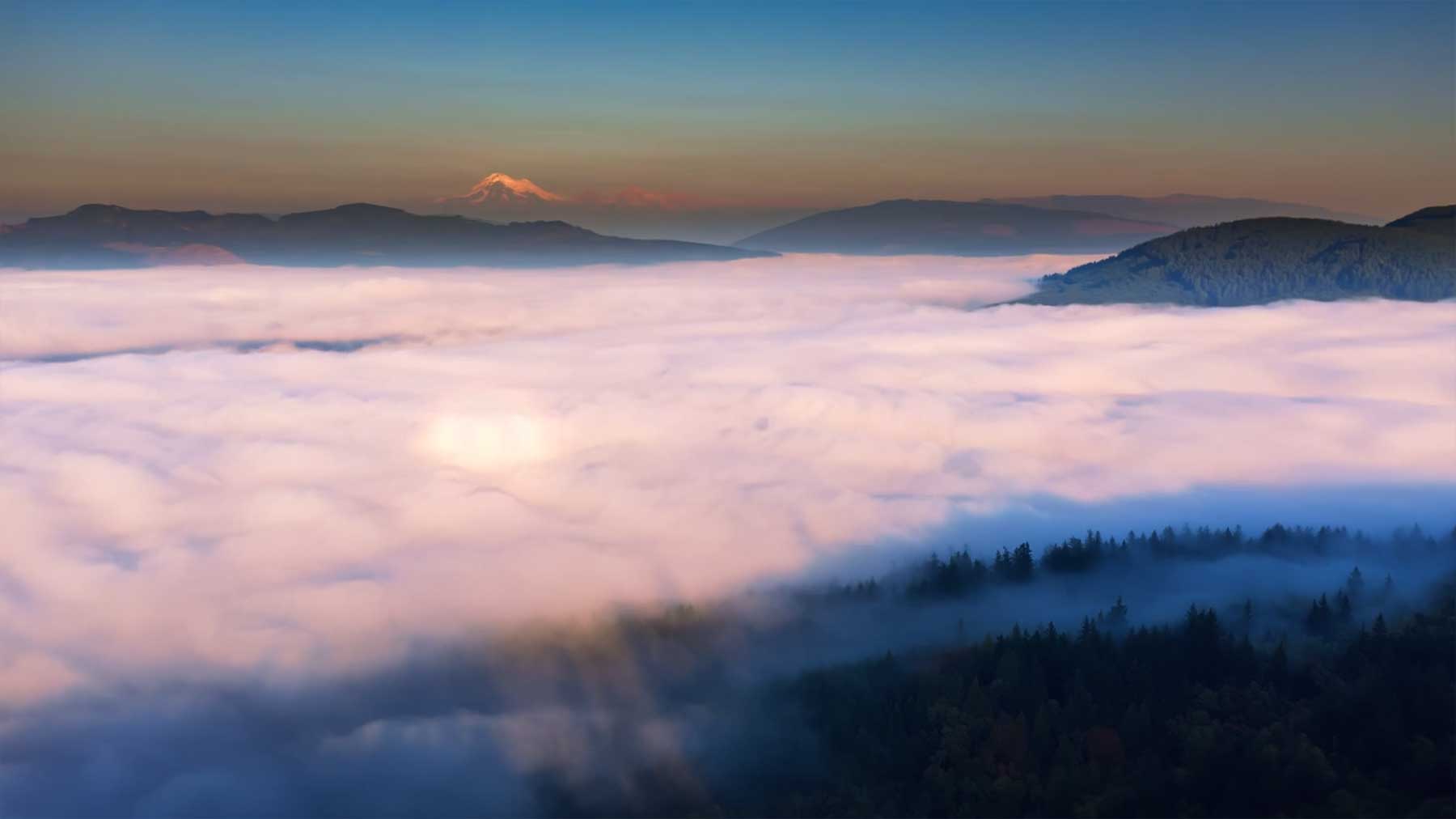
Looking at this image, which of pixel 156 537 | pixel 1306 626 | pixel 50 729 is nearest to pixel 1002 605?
pixel 1306 626

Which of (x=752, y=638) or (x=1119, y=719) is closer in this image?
(x=1119, y=719)

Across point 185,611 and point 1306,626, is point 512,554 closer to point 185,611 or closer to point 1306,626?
point 185,611

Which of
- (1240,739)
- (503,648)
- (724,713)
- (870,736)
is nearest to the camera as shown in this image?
(1240,739)

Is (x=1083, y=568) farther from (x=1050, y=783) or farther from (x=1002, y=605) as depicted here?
(x=1050, y=783)

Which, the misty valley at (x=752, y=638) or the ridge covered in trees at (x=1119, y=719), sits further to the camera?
the misty valley at (x=752, y=638)

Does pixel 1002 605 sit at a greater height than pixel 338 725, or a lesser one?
greater

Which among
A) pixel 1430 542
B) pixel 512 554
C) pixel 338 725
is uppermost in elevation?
pixel 1430 542

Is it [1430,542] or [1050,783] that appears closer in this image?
[1050,783]

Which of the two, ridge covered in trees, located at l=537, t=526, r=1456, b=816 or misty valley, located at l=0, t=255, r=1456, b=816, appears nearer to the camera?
ridge covered in trees, located at l=537, t=526, r=1456, b=816

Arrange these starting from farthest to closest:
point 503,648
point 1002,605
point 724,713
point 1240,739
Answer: point 503,648
point 1002,605
point 724,713
point 1240,739

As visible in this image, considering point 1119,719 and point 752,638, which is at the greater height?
point 1119,719
